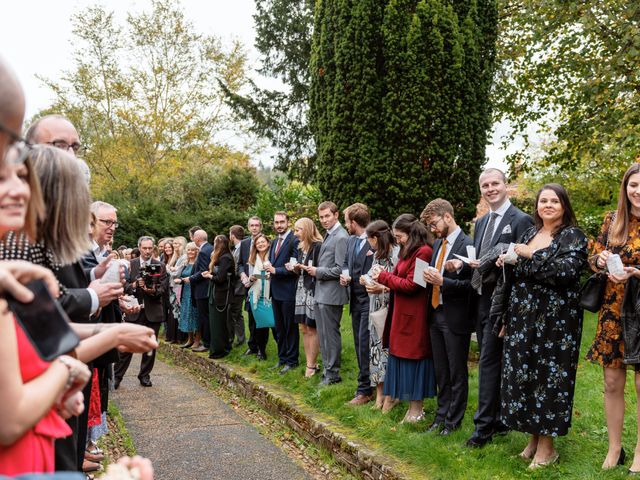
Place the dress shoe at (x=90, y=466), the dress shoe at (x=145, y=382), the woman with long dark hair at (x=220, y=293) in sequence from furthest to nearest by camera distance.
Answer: the woman with long dark hair at (x=220, y=293) < the dress shoe at (x=145, y=382) < the dress shoe at (x=90, y=466)

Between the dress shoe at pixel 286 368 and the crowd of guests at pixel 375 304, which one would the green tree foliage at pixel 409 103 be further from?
the dress shoe at pixel 286 368

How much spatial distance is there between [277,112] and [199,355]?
1360 cm

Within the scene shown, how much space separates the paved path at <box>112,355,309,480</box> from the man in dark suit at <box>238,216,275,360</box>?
124cm

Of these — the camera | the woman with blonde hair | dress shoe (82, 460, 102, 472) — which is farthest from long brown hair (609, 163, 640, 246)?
the camera

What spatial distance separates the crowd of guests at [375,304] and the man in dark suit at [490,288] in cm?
1

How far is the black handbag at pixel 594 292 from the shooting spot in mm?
5016

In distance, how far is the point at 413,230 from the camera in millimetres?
6977

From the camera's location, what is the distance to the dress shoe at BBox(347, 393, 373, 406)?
7.70 m

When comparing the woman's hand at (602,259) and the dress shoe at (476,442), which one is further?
the dress shoe at (476,442)

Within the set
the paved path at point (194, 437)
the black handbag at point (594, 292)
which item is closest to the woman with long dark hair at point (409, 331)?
the paved path at point (194, 437)

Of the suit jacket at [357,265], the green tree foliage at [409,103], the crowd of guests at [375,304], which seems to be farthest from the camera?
the green tree foliage at [409,103]

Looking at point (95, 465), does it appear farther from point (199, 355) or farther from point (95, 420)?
point (199, 355)

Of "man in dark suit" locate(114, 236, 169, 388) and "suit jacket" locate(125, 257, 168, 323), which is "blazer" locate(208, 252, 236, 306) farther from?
"suit jacket" locate(125, 257, 168, 323)

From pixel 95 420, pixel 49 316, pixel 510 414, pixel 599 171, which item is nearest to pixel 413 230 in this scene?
pixel 510 414
